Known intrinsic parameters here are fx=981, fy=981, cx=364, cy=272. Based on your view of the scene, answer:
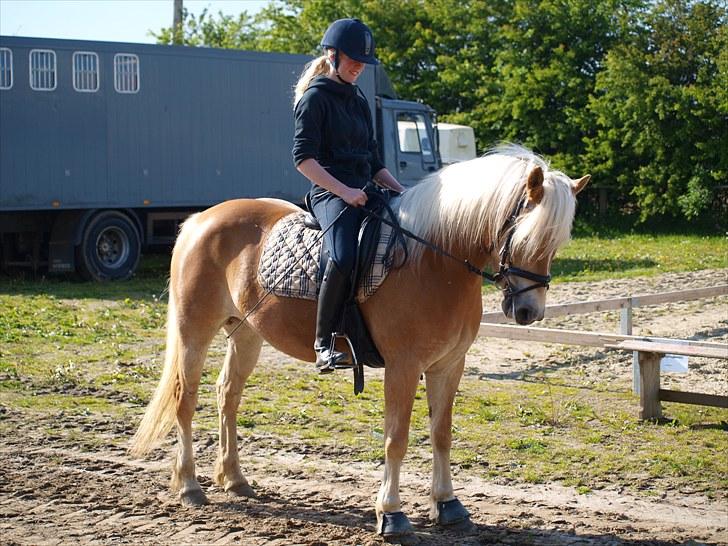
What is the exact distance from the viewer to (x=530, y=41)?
28.0 metres

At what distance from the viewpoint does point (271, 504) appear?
5.97 m

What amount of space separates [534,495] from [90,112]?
1325 centimetres

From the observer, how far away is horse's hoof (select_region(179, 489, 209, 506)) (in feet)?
19.5

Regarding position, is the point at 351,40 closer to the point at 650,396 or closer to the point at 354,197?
the point at 354,197

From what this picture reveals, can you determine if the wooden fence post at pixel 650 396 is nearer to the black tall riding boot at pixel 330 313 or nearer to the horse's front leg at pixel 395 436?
the horse's front leg at pixel 395 436

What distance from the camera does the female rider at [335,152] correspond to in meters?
5.39

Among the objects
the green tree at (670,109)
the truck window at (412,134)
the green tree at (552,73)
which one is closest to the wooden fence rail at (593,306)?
the truck window at (412,134)

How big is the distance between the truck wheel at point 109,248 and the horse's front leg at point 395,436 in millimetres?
12857

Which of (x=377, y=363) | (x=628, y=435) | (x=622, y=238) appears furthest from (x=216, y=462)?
(x=622, y=238)

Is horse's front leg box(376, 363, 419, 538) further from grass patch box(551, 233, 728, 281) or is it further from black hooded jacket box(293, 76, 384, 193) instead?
grass patch box(551, 233, 728, 281)

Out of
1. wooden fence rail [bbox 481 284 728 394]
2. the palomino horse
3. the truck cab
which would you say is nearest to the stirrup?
the palomino horse

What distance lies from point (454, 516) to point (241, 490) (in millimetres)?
1440

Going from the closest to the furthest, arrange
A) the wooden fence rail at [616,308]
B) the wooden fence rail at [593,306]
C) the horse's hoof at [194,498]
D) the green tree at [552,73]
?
the horse's hoof at [194,498], the wooden fence rail at [616,308], the wooden fence rail at [593,306], the green tree at [552,73]

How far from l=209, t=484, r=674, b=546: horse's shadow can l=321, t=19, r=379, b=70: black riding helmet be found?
2591 mm
